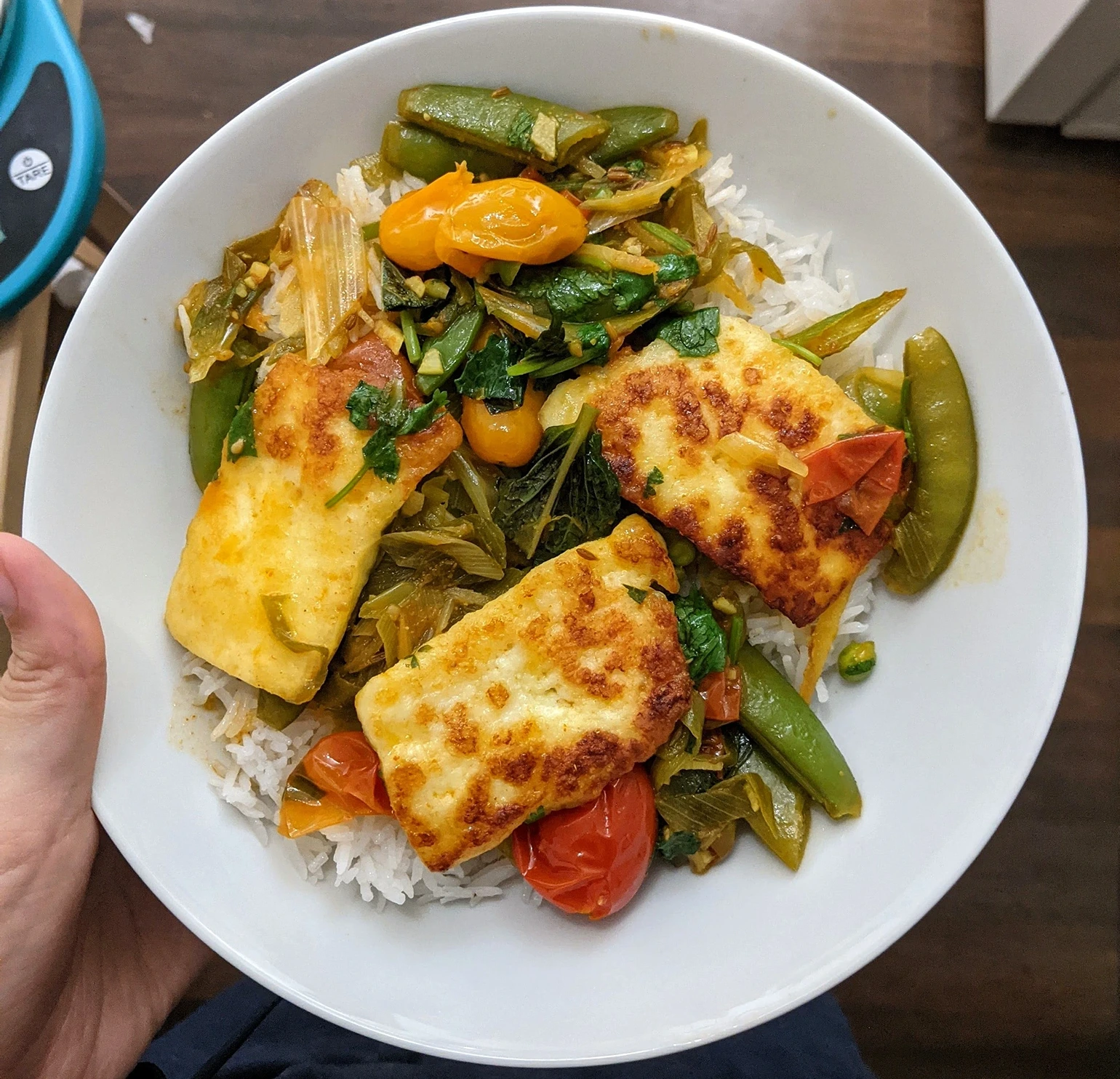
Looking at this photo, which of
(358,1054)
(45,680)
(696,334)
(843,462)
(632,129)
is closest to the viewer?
(45,680)

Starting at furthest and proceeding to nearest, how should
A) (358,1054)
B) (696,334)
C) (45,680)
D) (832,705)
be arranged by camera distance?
(358,1054)
(832,705)
(696,334)
(45,680)

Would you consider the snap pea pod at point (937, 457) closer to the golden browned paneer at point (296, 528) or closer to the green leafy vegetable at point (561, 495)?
the green leafy vegetable at point (561, 495)

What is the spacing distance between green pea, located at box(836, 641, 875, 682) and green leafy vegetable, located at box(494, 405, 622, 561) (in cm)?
77

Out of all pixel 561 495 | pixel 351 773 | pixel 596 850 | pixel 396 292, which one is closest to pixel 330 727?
pixel 351 773

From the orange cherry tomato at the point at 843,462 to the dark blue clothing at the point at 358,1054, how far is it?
1954 mm

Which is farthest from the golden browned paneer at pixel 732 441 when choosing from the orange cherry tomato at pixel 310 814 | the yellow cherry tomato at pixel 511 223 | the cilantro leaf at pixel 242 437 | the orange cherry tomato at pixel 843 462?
the orange cherry tomato at pixel 310 814

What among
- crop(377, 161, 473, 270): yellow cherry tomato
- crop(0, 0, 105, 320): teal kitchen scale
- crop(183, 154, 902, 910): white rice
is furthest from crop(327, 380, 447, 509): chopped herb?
crop(0, 0, 105, 320): teal kitchen scale

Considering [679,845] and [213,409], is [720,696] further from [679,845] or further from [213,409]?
[213,409]

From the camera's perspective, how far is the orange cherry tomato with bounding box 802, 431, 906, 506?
6.72ft

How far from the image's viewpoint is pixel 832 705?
2379mm

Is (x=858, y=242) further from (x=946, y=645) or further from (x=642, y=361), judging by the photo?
(x=946, y=645)

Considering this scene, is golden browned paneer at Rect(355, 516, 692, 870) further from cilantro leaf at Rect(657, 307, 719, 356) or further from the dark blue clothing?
the dark blue clothing

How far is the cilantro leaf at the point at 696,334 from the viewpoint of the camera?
84.4 inches

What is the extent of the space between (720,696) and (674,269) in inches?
43.7
